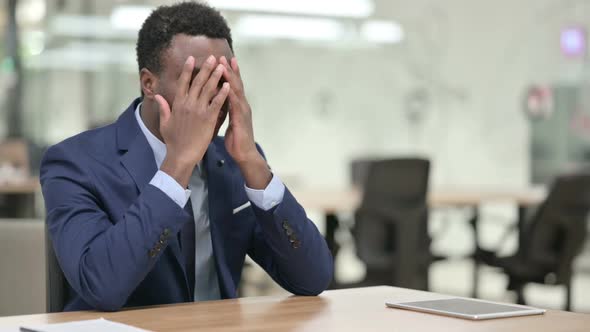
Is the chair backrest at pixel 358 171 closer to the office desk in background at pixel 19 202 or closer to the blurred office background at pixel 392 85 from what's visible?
the blurred office background at pixel 392 85

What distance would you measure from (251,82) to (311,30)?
0.69 m

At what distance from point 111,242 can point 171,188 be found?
0.14 m

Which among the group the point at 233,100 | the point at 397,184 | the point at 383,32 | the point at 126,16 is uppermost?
the point at 126,16

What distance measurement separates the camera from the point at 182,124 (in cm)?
170

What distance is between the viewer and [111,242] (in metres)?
1.61

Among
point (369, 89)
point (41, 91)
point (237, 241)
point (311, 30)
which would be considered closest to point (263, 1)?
point (311, 30)

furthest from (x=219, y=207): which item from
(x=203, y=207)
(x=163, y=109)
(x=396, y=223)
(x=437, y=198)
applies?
(x=437, y=198)

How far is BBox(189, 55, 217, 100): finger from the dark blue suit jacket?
0.57ft

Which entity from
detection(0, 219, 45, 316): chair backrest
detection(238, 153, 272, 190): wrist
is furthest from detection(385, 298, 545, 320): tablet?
detection(0, 219, 45, 316): chair backrest

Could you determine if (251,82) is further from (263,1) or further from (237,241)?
(237,241)

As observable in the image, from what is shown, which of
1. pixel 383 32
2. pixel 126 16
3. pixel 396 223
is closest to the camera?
pixel 396 223

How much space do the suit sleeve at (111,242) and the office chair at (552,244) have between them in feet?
11.4

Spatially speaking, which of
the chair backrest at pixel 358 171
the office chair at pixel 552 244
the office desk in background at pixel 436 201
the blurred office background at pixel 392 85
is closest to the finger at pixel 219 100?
the office desk in background at pixel 436 201

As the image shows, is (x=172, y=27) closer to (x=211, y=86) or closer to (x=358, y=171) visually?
(x=211, y=86)
